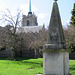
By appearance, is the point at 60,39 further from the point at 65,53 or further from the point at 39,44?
the point at 39,44

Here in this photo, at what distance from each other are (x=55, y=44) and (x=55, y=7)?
7.19 ft

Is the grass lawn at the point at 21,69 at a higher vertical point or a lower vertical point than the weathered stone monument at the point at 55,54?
lower

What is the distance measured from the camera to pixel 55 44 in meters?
7.13

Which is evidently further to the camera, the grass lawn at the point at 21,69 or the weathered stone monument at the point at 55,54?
the grass lawn at the point at 21,69

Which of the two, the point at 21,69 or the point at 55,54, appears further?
the point at 21,69

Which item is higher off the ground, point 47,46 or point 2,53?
point 47,46

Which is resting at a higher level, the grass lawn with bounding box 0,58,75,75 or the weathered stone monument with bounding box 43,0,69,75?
the weathered stone monument with bounding box 43,0,69,75

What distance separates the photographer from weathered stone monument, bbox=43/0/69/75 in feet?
22.4

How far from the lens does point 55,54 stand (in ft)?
22.7

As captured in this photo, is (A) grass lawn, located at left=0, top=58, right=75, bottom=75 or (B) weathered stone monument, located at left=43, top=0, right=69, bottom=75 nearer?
(B) weathered stone monument, located at left=43, top=0, right=69, bottom=75


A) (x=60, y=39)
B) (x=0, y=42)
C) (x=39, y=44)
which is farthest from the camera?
(x=39, y=44)

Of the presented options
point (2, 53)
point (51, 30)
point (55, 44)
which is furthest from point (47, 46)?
point (2, 53)

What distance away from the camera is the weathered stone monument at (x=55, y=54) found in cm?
683

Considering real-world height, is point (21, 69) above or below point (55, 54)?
below
